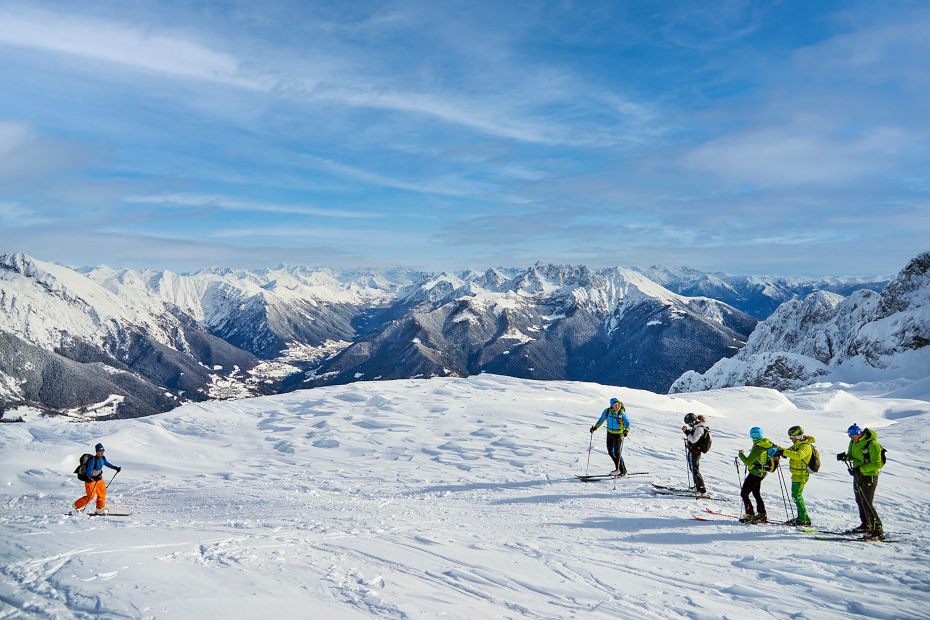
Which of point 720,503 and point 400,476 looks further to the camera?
point 400,476

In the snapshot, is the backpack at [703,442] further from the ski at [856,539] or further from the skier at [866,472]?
the ski at [856,539]

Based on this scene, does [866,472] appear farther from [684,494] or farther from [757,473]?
[684,494]

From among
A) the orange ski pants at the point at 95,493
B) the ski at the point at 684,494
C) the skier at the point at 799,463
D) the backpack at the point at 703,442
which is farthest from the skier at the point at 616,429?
the orange ski pants at the point at 95,493

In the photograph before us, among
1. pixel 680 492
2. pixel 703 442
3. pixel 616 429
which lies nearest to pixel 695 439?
pixel 703 442

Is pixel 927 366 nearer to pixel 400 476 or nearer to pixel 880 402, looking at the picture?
pixel 880 402

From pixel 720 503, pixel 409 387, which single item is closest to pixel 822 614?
pixel 720 503

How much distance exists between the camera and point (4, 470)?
17.2m

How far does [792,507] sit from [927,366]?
10812 cm

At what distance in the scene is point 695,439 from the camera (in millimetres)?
14219

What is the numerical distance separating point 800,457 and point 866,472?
53.5 inches

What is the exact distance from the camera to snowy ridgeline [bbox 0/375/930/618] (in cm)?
735

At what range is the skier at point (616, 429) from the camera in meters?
16.1

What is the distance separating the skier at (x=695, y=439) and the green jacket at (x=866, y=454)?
137 inches

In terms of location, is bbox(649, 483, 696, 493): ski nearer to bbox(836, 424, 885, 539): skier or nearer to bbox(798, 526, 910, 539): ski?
bbox(798, 526, 910, 539): ski
